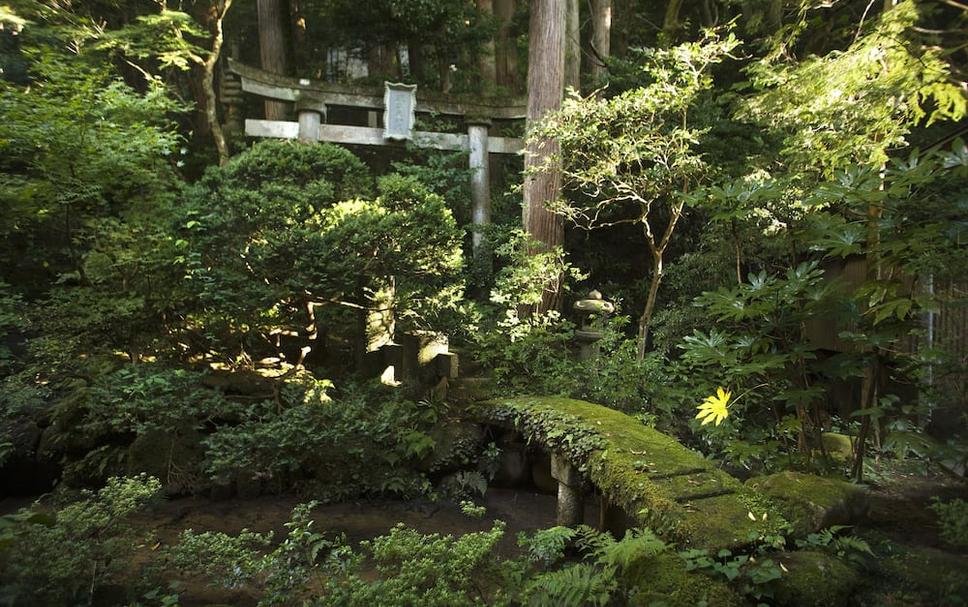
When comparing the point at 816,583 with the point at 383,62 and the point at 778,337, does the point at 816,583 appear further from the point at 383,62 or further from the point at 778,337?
the point at 383,62

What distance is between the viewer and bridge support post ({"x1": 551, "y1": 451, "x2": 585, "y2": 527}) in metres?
5.05

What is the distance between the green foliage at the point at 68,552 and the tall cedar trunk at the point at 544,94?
6.38 metres

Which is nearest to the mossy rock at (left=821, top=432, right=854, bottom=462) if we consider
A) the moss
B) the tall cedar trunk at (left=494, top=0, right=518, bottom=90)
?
the moss

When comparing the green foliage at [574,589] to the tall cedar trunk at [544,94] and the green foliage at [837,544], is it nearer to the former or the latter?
the green foliage at [837,544]

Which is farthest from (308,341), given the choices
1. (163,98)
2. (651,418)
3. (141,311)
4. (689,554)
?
(689,554)

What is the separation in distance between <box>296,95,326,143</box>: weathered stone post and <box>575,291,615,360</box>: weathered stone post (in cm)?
572

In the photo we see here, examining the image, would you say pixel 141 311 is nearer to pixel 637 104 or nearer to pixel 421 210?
pixel 421 210

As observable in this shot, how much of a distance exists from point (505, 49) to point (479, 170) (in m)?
5.94

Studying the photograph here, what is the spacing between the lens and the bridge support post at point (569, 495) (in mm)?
5051

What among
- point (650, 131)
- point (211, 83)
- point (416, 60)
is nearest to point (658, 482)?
point (650, 131)

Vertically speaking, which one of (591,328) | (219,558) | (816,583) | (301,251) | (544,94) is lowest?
(219,558)

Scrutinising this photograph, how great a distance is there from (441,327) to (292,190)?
2.80 m

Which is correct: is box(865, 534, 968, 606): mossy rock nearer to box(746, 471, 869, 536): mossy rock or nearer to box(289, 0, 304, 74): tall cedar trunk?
box(746, 471, 869, 536): mossy rock

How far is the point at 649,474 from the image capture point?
152 inches
